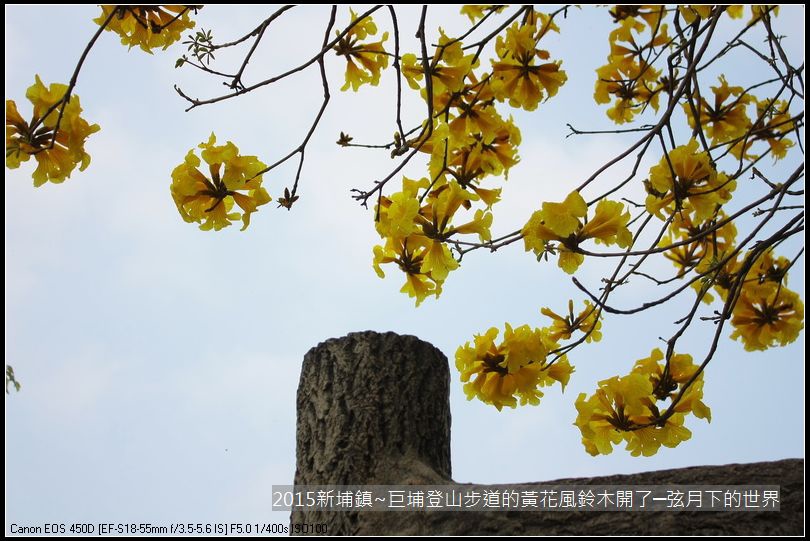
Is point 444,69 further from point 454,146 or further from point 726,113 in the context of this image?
point 726,113

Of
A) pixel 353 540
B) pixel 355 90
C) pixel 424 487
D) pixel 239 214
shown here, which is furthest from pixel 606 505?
pixel 355 90

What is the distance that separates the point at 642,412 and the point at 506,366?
0.33m

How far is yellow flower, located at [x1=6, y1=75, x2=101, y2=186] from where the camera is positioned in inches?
72.1

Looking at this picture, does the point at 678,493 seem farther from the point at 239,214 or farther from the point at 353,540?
the point at 239,214

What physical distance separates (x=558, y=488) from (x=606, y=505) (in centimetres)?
12

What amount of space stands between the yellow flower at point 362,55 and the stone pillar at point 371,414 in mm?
702

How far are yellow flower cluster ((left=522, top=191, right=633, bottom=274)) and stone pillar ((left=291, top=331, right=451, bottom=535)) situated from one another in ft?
1.99

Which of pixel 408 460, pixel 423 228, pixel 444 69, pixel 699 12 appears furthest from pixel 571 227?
pixel 699 12

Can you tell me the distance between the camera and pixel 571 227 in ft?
5.93

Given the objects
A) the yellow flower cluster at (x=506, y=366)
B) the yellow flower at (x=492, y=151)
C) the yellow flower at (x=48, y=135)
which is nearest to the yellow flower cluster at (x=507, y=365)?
the yellow flower cluster at (x=506, y=366)

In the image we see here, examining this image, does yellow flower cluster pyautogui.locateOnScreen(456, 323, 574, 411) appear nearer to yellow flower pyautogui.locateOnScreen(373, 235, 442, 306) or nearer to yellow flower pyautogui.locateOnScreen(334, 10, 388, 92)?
yellow flower pyautogui.locateOnScreen(373, 235, 442, 306)

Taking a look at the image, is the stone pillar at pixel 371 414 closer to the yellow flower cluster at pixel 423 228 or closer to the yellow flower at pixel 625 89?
the yellow flower cluster at pixel 423 228

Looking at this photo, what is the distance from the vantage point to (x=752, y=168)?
7.52 ft

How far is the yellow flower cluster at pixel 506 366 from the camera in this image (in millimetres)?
1979
